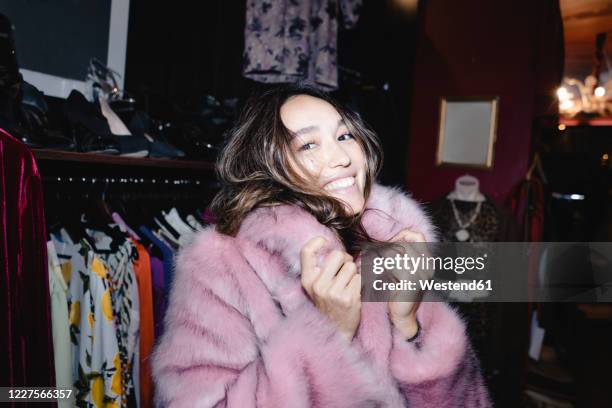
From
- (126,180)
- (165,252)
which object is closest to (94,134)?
(126,180)

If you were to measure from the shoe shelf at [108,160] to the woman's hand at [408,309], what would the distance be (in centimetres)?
84

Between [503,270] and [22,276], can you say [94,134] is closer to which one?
[22,276]

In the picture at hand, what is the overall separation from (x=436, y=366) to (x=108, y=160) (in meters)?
1.00

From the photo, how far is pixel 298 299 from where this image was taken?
834mm

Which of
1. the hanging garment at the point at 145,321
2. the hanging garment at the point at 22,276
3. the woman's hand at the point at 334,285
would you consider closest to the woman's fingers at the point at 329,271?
the woman's hand at the point at 334,285

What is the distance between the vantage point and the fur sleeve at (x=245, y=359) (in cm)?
74

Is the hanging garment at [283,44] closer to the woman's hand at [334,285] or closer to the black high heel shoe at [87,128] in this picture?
the black high heel shoe at [87,128]

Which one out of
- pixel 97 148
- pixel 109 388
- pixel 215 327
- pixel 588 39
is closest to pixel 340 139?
pixel 215 327

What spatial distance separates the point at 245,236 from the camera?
2.89 feet

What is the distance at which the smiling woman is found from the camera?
76 cm

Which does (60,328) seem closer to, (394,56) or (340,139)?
(340,139)

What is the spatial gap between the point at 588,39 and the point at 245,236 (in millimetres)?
1629

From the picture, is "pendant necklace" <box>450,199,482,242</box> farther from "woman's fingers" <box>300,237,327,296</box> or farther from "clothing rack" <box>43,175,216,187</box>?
"woman's fingers" <box>300,237,327,296</box>

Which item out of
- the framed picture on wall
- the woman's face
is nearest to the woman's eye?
the woman's face
